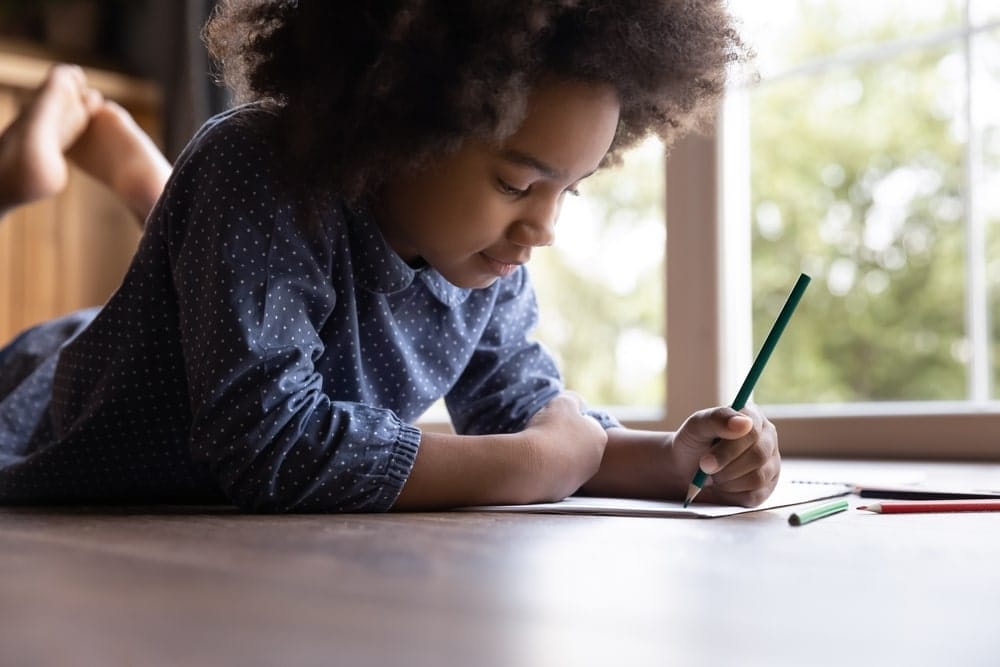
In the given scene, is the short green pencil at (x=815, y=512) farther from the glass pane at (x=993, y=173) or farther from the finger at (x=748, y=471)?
the glass pane at (x=993, y=173)

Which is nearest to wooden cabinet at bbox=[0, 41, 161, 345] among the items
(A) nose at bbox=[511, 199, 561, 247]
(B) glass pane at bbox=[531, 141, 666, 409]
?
(A) nose at bbox=[511, 199, 561, 247]

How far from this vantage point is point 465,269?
3.58ft

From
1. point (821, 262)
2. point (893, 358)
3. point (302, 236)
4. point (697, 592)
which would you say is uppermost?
point (302, 236)

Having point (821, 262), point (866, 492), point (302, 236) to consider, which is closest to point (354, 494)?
point (302, 236)

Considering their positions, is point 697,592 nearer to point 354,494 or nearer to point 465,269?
point 354,494

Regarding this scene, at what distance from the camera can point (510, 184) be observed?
39.8 inches

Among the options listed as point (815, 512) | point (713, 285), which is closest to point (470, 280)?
point (815, 512)

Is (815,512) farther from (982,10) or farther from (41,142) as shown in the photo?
(982,10)

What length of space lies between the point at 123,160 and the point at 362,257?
0.80 m

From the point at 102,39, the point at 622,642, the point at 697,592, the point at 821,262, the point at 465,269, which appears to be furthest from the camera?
the point at 821,262

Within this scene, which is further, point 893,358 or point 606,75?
point 893,358

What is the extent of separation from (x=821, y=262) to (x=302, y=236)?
5.39m

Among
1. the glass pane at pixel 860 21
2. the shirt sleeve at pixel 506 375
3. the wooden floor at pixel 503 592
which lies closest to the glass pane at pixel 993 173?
the glass pane at pixel 860 21

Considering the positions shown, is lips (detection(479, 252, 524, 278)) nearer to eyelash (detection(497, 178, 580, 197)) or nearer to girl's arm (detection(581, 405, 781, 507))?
eyelash (detection(497, 178, 580, 197))
